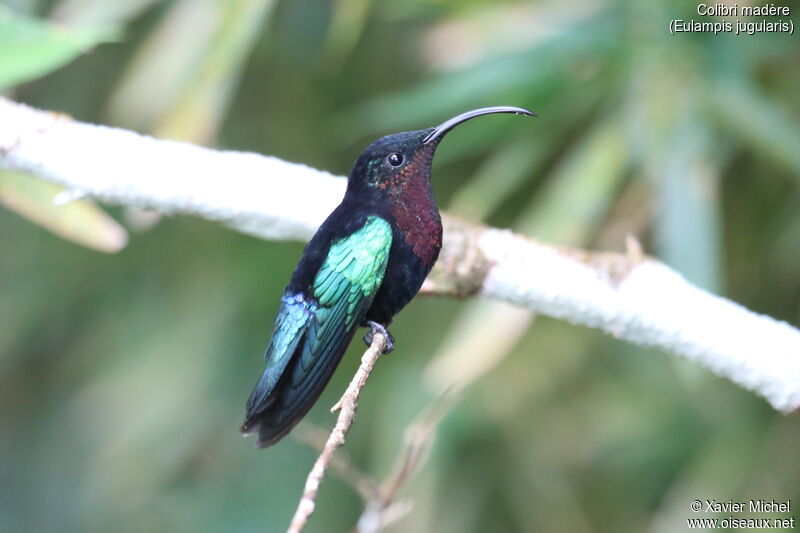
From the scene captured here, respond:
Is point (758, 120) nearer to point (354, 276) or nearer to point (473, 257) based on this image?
point (473, 257)

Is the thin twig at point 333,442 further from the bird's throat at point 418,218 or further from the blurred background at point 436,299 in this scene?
the blurred background at point 436,299

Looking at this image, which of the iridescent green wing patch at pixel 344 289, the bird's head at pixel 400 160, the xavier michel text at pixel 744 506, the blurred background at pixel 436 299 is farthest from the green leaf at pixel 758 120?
the iridescent green wing patch at pixel 344 289

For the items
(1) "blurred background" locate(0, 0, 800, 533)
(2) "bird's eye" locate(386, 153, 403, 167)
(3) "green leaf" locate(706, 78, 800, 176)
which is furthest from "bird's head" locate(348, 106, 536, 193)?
(3) "green leaf" locate(706, 78, 800, 176)

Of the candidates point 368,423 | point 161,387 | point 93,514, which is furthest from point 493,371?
point 93,514

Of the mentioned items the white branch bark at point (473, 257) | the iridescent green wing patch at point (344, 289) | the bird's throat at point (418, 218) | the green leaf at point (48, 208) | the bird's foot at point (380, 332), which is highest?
the bird's throat at point (418, 218)

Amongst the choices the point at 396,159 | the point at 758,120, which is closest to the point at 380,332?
the point at 396,159
